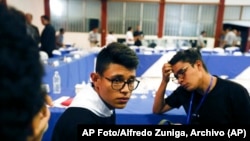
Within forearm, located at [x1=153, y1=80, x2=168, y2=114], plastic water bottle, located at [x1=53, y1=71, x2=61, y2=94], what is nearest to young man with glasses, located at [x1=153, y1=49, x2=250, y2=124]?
forearm, located at [x1=153, y1=80, x2=168, y2=114]

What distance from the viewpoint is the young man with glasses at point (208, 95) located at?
5.03 feet

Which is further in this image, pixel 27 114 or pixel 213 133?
pixel 213 133

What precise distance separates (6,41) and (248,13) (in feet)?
35.7

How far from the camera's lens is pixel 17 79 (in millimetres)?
303

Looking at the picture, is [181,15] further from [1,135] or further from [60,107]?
[1,135]

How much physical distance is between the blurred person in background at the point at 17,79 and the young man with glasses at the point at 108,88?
2.33ft

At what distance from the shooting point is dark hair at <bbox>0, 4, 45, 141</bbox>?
30cm

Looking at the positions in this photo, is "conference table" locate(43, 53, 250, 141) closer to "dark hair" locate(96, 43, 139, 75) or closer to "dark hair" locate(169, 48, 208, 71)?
"dark hair" locate(96, 43, 139, 75)

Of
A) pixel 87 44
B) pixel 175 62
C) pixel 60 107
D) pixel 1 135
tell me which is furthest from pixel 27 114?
pixel 87 44

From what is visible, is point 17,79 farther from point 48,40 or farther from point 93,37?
point 93,37

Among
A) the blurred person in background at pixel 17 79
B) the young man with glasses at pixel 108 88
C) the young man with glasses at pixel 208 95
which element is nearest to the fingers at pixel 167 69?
the young man with glasses at pixel 208 95

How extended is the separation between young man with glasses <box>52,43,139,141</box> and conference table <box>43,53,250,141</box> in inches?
9.4

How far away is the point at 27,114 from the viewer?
0.32 metres

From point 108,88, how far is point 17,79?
0.85 metres
